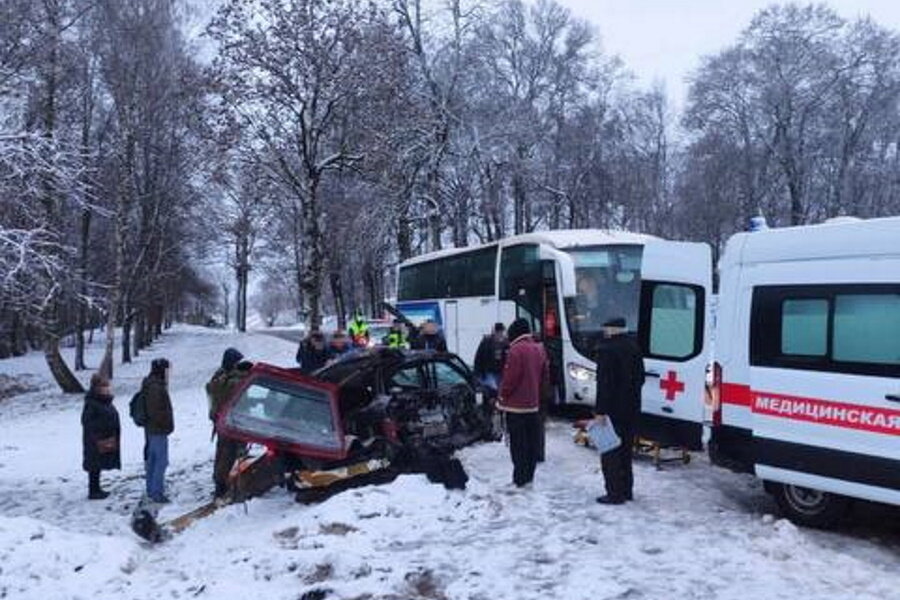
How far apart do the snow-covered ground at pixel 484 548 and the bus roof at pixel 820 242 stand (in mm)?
2289

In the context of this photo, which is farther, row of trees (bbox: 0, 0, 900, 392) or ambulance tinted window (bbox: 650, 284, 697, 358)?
row of trees (bbox: 0, 0, 900, 392)

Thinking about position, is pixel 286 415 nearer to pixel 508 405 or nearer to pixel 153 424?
pixel 153 424

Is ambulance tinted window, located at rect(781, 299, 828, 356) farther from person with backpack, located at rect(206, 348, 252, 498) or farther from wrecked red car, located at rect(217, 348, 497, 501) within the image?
person with backpack, located at rect(206, 348, 252, 498)

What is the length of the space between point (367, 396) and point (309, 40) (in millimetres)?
12688

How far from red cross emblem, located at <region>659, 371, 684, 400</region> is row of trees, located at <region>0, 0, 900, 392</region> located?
9.17 meters

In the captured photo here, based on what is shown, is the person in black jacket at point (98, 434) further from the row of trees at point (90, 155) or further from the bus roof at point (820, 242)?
the bus roof at point (820, 242)

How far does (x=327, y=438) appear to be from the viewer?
34.1 feet

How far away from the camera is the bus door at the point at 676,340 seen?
424 inches

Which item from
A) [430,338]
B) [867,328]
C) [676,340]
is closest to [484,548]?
[867,328]

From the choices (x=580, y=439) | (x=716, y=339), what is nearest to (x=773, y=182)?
(x=580, y=439)

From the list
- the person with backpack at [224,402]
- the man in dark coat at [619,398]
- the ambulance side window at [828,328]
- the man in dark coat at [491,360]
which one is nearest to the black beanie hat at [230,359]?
the person with backpack at [224,402]

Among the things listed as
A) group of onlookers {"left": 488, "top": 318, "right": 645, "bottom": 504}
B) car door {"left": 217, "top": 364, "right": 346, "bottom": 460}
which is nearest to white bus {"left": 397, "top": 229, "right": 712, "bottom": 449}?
group of onlookers {"left": 488, "top": 318, "right": 645, "bottom": 504}

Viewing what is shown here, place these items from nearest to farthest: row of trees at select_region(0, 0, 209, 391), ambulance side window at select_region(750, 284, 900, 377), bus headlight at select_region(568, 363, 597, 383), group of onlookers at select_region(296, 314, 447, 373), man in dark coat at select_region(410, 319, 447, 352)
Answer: ambulance side window at select_region(750, 284, 900, 377) → row of trees at select_region(0, 0, 209, 391) → group of onlookers at select_region(296, 314, 447, 373) → bus headlight at select_region(568, 363, 597, 383) → man in dark coat at select_region(410, 319, 447, 352)

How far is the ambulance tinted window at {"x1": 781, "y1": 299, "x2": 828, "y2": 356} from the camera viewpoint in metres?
8.28
